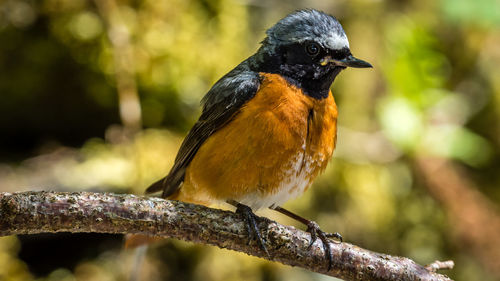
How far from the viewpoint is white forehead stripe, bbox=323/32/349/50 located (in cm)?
336

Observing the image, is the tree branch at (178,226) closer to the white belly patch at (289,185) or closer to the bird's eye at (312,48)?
the white belly patch at (289,185)

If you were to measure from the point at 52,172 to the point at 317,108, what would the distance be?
2802mm

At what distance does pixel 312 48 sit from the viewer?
3420mm

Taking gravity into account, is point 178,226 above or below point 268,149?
below

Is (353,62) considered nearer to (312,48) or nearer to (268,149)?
(312,48)

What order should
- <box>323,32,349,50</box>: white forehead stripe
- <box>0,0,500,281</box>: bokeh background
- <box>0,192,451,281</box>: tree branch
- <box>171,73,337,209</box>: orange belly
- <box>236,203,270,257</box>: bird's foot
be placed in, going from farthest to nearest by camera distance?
1. <box>0,0,500,281</box>: bokeh background
2. <box>323,32,349,50</box>: white forehead stripe
3. <box>171,73,337,209</box>: orange belly
4. <box>236,203,270,257</box>: bird's foot
5. <box>0,192,451,281</box>: tree branch

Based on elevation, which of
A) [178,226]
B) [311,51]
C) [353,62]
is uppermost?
[311,51]

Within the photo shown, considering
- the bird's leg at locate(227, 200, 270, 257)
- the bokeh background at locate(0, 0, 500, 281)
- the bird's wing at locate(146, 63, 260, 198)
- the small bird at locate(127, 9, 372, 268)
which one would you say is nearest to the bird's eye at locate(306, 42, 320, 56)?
Result: the small bird at locate(127, 9, 372, 268)

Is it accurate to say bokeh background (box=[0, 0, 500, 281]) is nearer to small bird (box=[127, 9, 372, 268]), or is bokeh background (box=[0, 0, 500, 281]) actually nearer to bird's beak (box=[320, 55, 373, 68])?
small bird (box=[127, 9, 372, 268])

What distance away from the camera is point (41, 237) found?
16.0 ft

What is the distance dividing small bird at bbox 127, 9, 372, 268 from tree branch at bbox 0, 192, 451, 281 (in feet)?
0.65

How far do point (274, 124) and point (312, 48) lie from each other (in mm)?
591

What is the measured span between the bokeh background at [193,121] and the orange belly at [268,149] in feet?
5.73

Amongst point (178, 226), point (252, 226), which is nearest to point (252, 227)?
point (252, 226)
